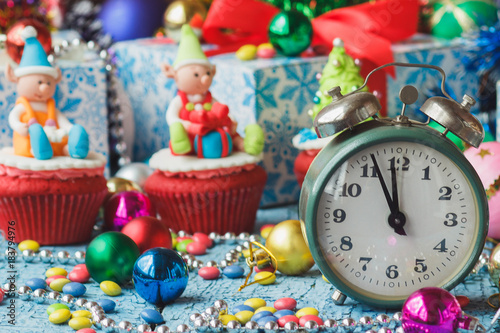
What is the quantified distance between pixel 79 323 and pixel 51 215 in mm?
464

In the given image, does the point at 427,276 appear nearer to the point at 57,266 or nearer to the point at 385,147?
the point at 385,147

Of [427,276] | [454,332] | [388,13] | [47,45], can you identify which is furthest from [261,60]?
[454,332]

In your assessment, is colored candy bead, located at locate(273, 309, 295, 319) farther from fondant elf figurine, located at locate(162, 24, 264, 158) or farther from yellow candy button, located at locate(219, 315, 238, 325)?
fondant elf figurine, located at locate(162, 24, 264, 158)

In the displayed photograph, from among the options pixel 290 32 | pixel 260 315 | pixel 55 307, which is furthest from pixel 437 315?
pixel 290 32

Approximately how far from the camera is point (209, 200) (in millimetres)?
1621

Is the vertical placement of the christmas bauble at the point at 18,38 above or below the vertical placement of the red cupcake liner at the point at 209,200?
above

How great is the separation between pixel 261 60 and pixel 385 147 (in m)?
0.81

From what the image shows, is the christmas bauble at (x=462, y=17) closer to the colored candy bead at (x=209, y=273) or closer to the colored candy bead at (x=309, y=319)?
the colored candy bead at (x=209, y=273)

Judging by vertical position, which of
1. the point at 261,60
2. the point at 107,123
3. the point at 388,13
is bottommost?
the point at 107,123

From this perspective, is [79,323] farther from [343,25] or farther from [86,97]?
[343,25]

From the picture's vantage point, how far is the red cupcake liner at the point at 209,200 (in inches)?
63.3

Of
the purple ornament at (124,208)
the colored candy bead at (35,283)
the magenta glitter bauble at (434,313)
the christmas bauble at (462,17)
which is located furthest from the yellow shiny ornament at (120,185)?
the christmas bauble at (462,17)

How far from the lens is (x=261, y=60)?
6.30 feet

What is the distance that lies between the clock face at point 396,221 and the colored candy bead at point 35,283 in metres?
0.54
